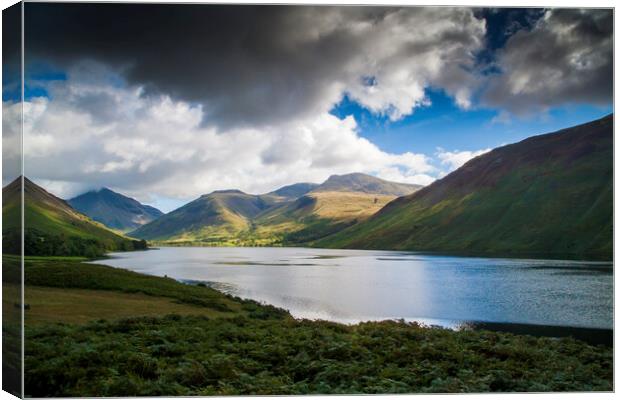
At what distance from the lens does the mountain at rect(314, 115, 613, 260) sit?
2872 inches

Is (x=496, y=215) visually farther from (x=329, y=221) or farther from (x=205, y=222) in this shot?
(x=205, y=222)

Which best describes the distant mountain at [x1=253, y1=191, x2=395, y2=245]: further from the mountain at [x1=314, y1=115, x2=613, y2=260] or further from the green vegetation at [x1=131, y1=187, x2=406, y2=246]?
the mountain at [x1=314, y1=115, x2=613, y2=260]

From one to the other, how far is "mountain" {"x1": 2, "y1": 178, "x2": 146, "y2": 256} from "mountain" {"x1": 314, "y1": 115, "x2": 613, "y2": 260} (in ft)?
139

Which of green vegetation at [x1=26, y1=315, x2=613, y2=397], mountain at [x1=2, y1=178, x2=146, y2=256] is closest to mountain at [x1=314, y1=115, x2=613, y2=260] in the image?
mountain at [x1=2, y1=178, x2=146, y2=256]

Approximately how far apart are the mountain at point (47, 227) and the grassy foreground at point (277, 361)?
0.96 m

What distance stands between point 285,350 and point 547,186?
80801 millimetres

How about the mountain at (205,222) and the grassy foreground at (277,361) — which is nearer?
the grassy foreground at (277,361)

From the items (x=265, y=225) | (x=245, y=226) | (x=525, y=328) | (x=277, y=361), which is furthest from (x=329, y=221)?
(x=277, y=361)

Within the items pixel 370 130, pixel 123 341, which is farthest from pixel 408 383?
pixel 370 130

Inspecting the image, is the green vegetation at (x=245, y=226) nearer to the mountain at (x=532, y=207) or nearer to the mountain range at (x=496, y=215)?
the mountain range at (x=496, y=215)

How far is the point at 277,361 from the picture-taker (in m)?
11.1

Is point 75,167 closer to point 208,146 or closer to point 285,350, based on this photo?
point 208,146

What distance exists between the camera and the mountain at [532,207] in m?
72.9

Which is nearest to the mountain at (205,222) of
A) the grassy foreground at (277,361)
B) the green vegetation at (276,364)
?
the grassy foreground at (277,361)
